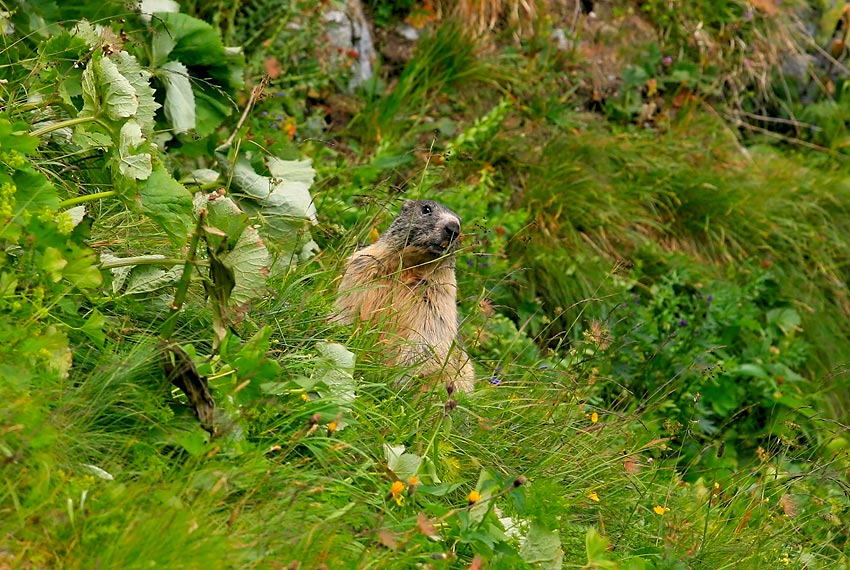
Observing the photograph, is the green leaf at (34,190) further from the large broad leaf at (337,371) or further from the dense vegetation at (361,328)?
the large broad leaf at (337,371)

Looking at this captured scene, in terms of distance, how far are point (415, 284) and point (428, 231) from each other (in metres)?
0.26

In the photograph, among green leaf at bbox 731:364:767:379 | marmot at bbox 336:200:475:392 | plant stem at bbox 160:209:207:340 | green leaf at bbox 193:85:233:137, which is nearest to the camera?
plant stem at bbox 160:209:207:340

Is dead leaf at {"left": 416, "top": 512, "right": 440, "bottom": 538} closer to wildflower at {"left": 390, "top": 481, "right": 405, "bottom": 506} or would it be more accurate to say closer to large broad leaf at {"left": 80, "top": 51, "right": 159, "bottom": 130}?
wildflower at {"left": 390, "top": 481, "right": 405, "bottom": 506}

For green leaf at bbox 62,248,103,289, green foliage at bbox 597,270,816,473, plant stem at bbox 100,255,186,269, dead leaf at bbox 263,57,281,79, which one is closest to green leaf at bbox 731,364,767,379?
green foliage at bbox 597,270,816,473

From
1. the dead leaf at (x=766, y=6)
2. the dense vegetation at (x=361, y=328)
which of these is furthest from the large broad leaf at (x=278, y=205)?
the dead leaf at (x=766, y=6)

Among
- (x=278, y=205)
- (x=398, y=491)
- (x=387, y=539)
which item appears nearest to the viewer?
(x=387, y=539)

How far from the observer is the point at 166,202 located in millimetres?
3650

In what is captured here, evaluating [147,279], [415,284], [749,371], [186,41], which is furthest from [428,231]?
[749,371]

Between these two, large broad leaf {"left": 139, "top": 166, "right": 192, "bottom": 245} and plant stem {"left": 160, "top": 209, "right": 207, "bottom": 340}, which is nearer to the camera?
plant stem {"left": 160, "top": 209, "right": 207, "bottom": 340}

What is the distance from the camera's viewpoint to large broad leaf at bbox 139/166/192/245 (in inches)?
144

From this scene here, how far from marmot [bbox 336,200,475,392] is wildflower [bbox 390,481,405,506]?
1141mm

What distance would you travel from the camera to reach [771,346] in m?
7.61

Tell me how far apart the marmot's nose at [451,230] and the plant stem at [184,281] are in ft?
5.91

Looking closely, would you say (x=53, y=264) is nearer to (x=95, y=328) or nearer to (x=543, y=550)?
(x=95, y=328)
